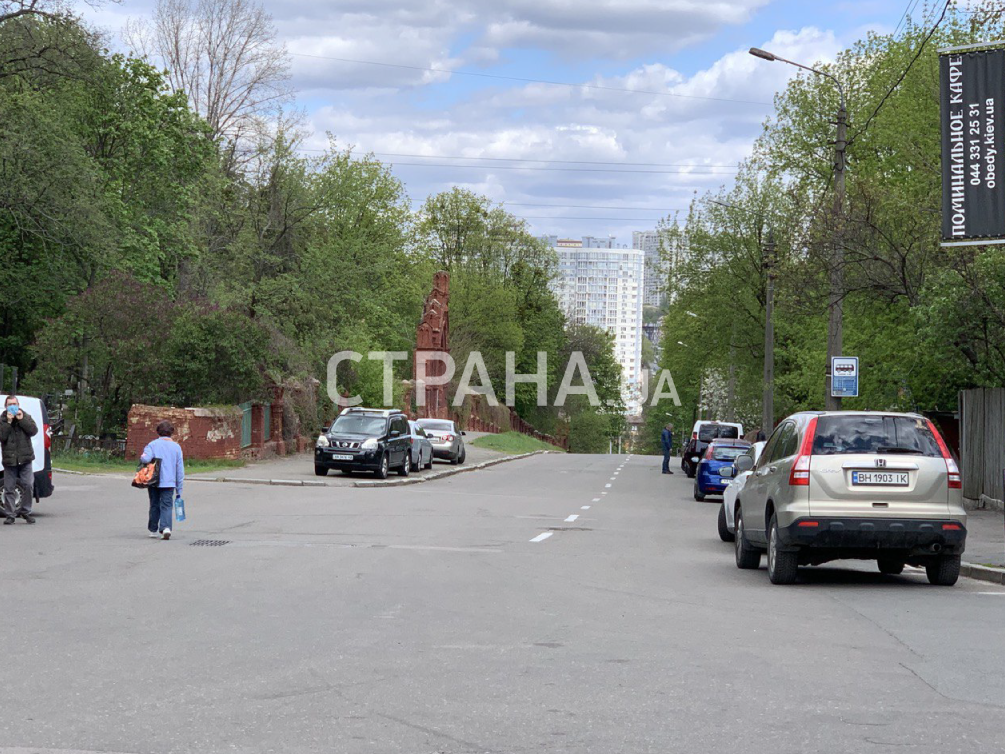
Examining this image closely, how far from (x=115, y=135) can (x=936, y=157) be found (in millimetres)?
26455

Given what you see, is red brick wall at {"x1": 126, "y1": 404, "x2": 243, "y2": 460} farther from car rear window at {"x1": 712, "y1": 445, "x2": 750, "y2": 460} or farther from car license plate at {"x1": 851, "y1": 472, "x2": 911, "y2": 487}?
car license plate at {"x1": 851, "y1": 472, "x2": 911, "y2": 487}

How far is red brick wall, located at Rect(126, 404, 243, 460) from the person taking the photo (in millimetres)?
32500

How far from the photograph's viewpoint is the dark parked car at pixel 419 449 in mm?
36906

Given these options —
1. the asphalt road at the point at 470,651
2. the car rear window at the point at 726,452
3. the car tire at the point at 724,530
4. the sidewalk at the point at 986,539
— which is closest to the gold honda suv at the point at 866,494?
the asphalt road at the point at 470,651

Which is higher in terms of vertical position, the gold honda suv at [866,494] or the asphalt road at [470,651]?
the gold honda suv at [866,494]

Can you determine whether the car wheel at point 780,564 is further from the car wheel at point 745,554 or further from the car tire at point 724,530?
the car tire at point 724,530

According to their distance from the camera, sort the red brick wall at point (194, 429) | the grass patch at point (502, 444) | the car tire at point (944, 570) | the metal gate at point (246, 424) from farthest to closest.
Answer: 1. the grass patch at point (502, 444)
2. the metal gate at point (246, 424)
3. the red brick wall at point (194, 429)
4. the car tire at point (944, 570)

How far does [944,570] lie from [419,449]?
2536 cm

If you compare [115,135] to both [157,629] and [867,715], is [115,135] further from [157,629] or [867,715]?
[867,715]

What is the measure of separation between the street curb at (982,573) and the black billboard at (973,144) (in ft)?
15.9

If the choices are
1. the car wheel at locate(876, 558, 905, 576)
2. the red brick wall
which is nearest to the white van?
the car wheel at locate(876, 558, 905, 576)

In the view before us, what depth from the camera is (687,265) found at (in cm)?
5569

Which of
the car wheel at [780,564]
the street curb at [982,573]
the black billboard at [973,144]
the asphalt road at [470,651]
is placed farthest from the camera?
the black billboard at [973,144]

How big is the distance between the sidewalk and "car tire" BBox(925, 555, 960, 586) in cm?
167
